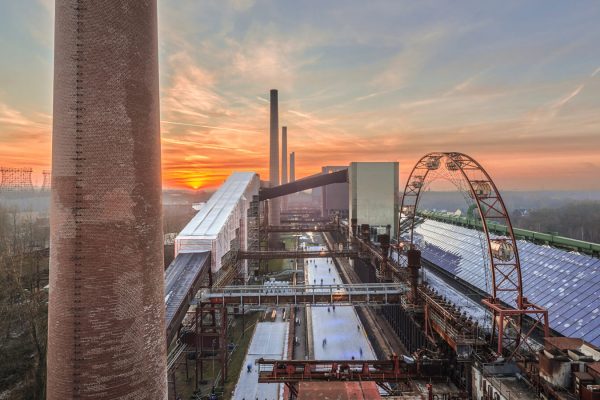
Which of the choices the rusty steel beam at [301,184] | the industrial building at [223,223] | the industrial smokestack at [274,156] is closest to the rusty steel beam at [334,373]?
the industrial building at [223,223]

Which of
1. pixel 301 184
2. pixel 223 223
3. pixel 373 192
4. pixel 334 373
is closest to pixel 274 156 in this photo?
pixel 301 184

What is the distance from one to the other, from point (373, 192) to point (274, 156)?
87.4 feet

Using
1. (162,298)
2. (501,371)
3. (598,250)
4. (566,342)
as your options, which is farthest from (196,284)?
(598,250)

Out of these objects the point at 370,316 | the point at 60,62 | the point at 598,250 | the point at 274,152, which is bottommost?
the point at 370,316

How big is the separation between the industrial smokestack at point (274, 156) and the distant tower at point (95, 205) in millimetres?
51933

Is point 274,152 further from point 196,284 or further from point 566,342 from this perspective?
point 566,342

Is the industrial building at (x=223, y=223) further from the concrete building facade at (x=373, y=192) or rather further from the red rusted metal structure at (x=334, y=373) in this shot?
the concrete building facade at (x=373, y=192)

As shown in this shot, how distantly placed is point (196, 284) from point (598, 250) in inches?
968

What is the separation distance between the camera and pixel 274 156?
211 ft

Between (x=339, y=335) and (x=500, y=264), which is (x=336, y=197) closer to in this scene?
(x=339, y=335)

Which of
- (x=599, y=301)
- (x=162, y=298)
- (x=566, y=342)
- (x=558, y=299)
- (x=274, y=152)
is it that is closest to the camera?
(x=162, y=298)

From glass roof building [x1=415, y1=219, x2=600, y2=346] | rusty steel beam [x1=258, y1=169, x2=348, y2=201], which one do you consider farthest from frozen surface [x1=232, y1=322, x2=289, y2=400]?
rusty steel beam [x1=258, y1=169, x2=348, y2=201]

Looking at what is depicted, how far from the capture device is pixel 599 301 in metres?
17.7

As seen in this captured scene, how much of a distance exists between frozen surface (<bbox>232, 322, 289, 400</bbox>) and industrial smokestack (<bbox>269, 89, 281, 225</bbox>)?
32354 millimetres
